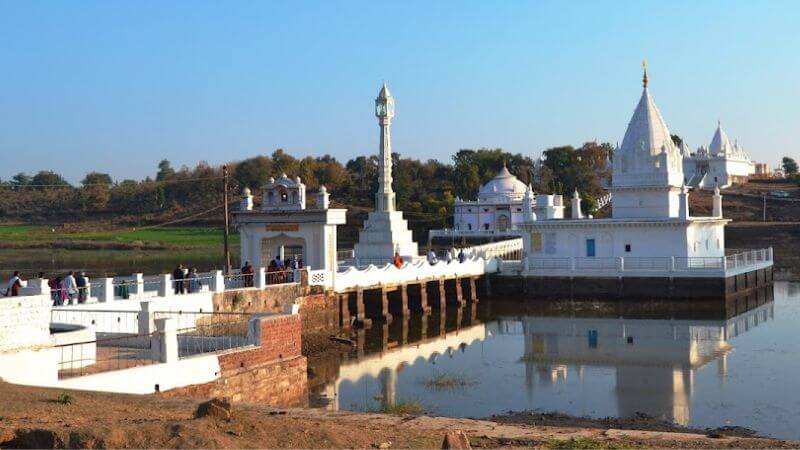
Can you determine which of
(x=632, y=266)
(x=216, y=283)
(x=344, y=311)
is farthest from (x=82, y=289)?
(x=632, y=266)

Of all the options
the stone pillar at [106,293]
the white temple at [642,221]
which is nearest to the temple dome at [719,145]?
the white temple at [642,221]

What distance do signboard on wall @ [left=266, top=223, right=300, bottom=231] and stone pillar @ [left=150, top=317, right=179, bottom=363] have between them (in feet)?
58.7

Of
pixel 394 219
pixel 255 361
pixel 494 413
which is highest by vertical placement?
pixel 394 219

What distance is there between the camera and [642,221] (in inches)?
1810

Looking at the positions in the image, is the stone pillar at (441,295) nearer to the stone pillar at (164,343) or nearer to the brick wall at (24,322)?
the stone pillar at (164,343)

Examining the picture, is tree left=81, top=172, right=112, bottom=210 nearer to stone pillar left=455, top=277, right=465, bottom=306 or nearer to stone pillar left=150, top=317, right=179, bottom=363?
stone pillar left=455, top=277, right=465, bottom=306

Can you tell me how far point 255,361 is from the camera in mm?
19656

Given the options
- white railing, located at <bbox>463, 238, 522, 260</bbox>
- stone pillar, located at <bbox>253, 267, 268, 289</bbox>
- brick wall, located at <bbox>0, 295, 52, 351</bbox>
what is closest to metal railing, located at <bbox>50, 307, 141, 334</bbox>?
stone pillar, located at <bbox>253, 267, 268, 289</bbox>

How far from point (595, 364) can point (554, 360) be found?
150cm

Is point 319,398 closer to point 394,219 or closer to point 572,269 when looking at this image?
point 572,269

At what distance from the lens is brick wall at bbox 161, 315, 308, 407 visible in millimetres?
18359

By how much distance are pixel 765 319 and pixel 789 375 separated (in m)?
14.0

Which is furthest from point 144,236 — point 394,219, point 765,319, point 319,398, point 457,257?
point 319,398

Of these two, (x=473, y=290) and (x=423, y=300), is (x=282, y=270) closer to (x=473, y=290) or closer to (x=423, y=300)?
(x=423, y=300)
